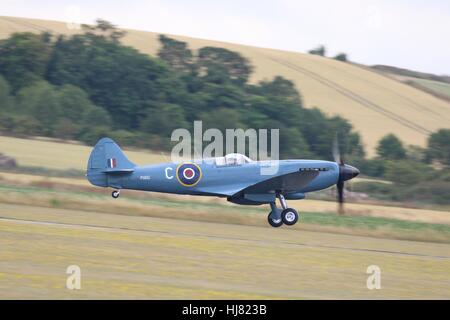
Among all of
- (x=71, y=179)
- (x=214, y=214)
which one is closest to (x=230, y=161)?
(x=214, y=214)

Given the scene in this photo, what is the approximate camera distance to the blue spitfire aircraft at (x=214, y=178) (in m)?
21.4

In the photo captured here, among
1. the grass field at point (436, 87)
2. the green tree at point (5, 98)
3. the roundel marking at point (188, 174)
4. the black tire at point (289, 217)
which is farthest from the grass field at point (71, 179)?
the grass field at point (436, 87)

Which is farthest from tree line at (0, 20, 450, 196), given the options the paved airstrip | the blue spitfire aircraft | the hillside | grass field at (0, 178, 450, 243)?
the paved airstrip

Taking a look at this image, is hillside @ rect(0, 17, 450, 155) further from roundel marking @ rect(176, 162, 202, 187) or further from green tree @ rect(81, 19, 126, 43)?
roundel marking @ rect(176, 162, 202, 187)

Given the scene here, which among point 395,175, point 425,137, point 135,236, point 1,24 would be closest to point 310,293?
point 135,236

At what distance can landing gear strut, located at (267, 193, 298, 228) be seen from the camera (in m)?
21.4

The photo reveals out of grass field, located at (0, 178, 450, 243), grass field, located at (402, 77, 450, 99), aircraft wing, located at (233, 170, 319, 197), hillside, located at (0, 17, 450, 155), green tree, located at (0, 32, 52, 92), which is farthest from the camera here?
grass field, located at (402, 77, 450, 99)

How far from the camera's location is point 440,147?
171 feet

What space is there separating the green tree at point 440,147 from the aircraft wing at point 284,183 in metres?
31.7

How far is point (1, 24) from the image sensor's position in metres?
72.9

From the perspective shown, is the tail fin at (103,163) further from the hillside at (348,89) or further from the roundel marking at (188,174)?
the hillside at (348,89)

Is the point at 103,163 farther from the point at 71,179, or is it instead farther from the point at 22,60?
the point at 22,60

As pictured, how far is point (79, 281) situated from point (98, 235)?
5520mm
